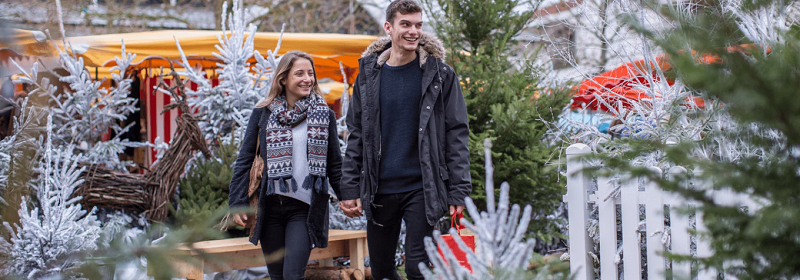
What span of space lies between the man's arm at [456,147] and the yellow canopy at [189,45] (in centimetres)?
363

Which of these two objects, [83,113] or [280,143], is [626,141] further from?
[83,113]

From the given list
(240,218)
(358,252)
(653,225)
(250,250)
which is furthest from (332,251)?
(653,225)

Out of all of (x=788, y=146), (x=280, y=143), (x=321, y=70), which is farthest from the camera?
(x=321, y=70)

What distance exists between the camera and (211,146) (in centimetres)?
581

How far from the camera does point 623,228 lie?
9.76ft

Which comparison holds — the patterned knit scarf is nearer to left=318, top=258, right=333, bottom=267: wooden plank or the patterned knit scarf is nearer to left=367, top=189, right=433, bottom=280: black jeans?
left=367, top=189, right=433, bottom=280: black jeans

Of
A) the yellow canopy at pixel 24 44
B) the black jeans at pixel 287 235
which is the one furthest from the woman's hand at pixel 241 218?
the yellow canopy at pixel 24 44

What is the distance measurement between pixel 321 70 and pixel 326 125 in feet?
18.2

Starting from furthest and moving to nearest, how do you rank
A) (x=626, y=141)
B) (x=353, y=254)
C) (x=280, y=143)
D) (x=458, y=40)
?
(x=458, y=40) < (x=353, y=254) < (x=280, y=143) < (x=626, y=141)

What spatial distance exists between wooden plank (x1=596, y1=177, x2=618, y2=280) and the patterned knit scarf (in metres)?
1.43

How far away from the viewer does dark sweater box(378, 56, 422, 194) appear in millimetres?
3205

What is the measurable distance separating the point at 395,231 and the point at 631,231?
1.12 metres

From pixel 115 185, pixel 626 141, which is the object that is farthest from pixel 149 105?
pixel 626 141

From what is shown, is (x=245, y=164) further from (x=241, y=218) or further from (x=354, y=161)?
(x=354, y=161)
